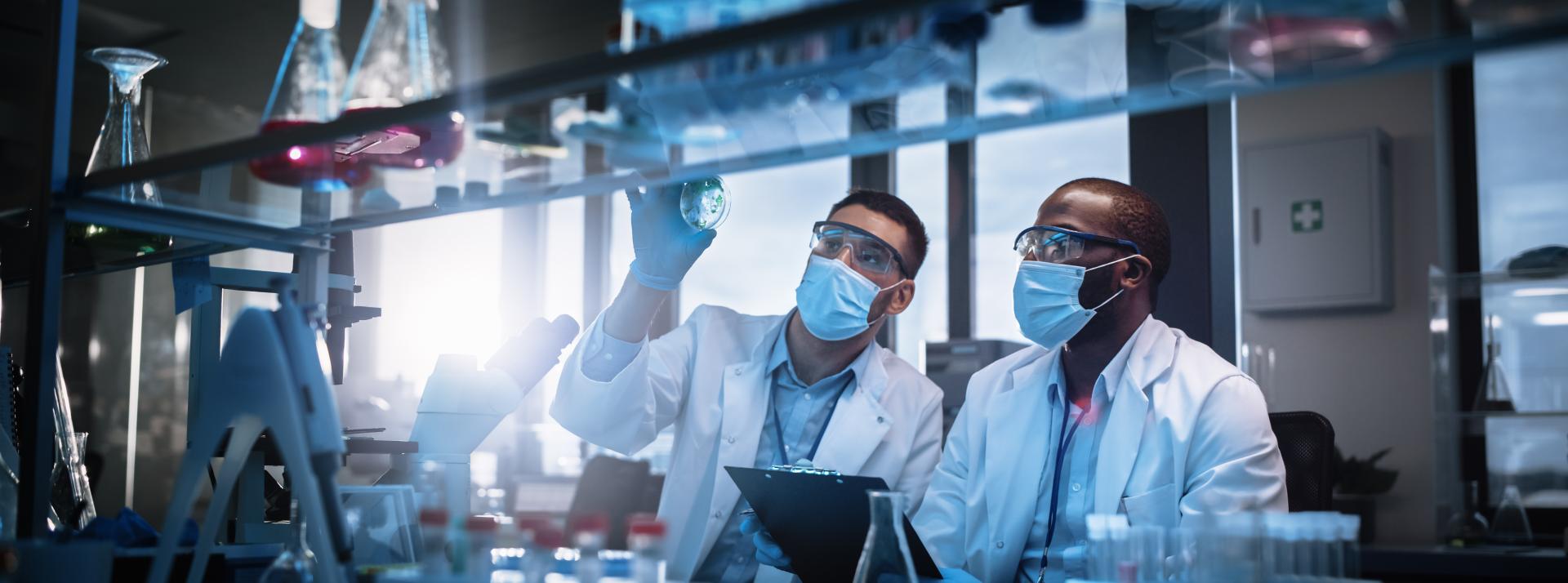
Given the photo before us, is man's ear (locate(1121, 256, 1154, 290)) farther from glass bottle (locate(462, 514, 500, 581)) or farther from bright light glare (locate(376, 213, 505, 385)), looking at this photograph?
bright light glare (locate(376, 213, 505, 385))

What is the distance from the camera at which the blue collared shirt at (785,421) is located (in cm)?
264

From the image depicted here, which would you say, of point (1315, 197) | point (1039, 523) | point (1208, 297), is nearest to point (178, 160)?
point (1039, 523)

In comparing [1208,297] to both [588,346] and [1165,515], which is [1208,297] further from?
[588,346]

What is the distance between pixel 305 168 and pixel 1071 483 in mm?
1591

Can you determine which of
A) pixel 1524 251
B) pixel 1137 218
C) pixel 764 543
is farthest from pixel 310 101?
pixel 1524 251

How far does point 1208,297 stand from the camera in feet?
9.55

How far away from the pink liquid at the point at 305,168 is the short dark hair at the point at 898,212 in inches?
61.5

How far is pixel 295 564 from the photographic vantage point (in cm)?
125

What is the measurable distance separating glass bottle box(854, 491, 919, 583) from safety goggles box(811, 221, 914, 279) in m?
1.53

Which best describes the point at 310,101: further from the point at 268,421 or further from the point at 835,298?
the point at 835,298

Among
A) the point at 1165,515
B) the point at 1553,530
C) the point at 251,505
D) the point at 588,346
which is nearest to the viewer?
the point at 251,505

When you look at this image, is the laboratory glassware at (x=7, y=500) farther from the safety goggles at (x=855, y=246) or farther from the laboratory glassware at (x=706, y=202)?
the safety goggles at (x=855, y=246)

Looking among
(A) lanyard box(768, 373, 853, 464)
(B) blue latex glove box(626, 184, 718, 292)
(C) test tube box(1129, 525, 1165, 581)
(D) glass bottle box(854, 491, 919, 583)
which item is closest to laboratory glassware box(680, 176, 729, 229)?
(B) blue latex glove box(626, 184, 718, 292)

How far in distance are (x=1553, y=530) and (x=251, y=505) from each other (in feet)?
14.1
